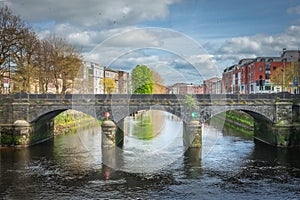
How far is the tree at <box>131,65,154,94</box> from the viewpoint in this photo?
96688mm

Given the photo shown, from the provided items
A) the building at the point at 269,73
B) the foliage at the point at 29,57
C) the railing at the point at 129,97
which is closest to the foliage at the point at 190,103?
the railing at the point at 129,97

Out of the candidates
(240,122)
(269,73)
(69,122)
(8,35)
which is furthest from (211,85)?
(8,35)

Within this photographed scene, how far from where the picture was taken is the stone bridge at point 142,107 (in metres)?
51.6

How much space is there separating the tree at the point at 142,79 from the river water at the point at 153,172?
4345 centimetres

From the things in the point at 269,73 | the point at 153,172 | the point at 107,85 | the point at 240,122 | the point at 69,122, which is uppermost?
the point at 269,73

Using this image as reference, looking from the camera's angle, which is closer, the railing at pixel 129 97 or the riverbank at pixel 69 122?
the railing at pixel 129 97

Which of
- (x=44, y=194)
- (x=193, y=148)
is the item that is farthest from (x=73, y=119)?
(x=44, y=194)

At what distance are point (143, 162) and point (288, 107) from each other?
2373cm

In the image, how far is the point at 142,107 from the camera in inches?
2045

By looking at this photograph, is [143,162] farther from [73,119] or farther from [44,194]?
[73,119]

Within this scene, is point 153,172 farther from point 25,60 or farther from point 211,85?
point 211,85

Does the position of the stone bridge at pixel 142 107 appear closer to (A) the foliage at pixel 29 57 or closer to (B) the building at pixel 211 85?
(A) the foliage at pixel 29 57

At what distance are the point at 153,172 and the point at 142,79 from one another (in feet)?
200

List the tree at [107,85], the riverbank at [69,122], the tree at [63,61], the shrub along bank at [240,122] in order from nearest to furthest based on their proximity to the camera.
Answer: the riverbank at [69,122] → the shrub along bank at [240,122] → the tree at [63,61] → the tree at [107,85]
